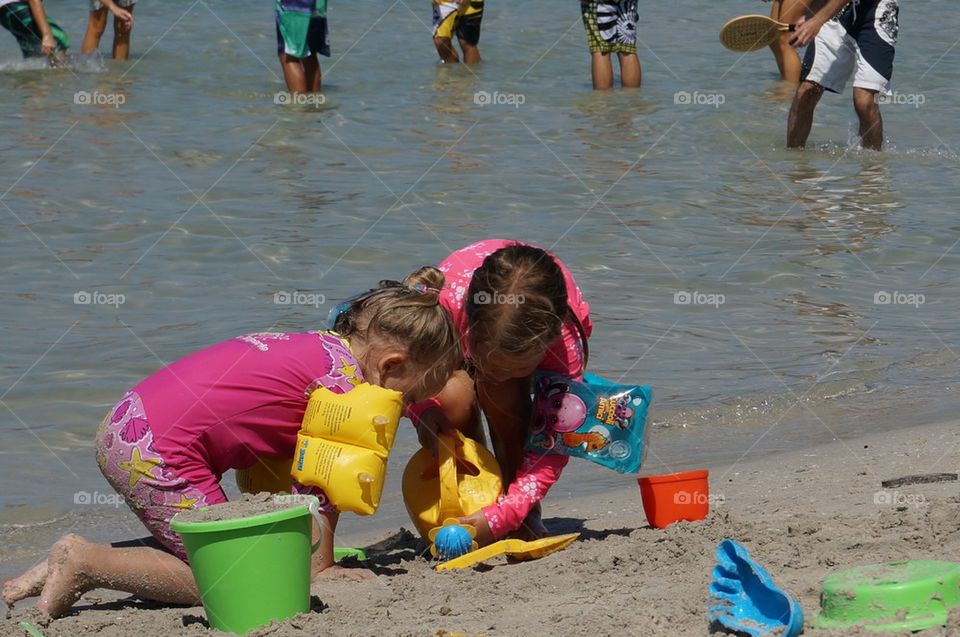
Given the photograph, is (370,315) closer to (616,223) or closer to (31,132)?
(616,223)

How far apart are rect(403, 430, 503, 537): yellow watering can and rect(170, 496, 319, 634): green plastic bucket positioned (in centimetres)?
79

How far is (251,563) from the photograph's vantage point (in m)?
2.81

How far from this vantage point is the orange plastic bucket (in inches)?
144

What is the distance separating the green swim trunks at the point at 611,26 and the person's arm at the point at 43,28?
188 inches

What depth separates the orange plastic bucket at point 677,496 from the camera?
12.0 ft

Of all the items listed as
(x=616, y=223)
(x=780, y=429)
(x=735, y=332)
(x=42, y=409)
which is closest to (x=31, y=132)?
(x=616, y=223)

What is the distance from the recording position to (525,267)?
11.4ft

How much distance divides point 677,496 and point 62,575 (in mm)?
1664

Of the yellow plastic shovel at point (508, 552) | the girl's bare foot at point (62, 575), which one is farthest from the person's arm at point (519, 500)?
the girl's bare foot at point (62, 575)

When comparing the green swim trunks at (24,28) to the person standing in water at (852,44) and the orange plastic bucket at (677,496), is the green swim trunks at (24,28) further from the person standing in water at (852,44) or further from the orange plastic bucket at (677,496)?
the orange plastic bucket at (677,496)

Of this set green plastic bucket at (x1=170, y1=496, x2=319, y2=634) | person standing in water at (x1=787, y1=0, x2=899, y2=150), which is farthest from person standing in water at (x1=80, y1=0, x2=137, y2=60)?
green plastic bucket at (x1=170, y1=496, x2=319, y2=634)

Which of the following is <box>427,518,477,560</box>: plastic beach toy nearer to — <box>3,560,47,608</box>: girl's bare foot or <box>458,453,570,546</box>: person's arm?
<box>458,453,570,546</box>: person's arm

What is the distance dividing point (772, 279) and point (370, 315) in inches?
147

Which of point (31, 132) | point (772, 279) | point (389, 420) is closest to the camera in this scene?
point (389, 420)
